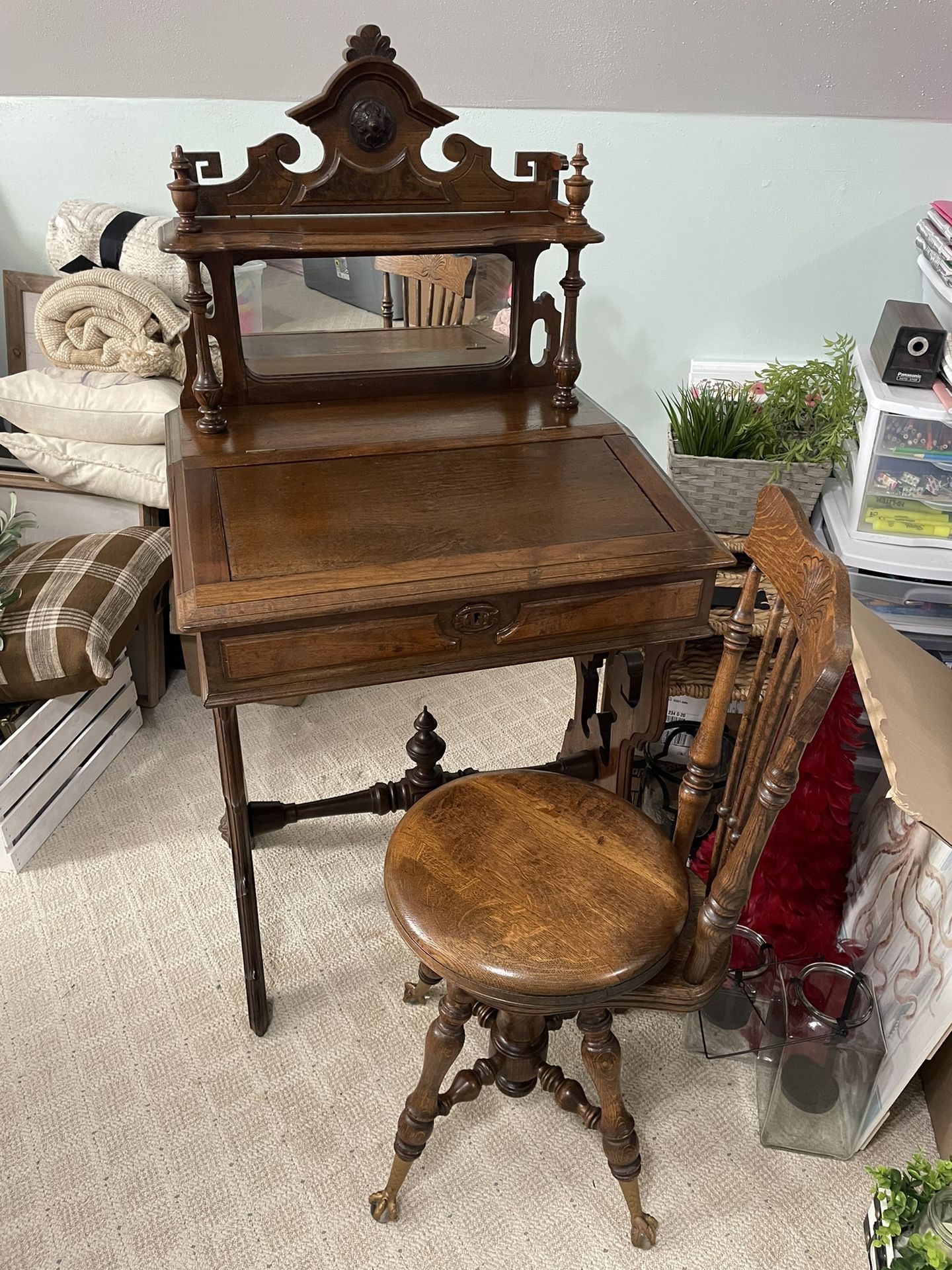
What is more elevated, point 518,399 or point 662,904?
point 518,399

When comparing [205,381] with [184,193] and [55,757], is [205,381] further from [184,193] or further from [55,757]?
[55,757]

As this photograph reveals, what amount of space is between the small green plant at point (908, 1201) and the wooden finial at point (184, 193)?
152 centimetres

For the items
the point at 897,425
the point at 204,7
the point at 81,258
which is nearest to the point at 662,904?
the point at 897,425

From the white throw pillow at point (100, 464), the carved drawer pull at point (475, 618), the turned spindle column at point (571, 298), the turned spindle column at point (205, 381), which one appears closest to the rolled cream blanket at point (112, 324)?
the white throw pillow at point (100, 464)

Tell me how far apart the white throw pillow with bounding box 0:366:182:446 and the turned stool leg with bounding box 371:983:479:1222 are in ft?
4.64

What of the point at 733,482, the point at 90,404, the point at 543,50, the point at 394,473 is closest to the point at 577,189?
the point at 394,473

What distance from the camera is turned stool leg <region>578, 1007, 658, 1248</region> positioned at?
1235mm

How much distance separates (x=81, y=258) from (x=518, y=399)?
1316 mm

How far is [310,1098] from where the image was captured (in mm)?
1548

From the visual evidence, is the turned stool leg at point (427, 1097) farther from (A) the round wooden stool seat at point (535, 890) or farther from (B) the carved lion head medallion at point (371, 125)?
(B) the carved lion head medallion at point (371, 125)

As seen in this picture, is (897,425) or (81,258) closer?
(897,425)

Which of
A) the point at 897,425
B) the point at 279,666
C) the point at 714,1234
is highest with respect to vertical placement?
the point at 897,425

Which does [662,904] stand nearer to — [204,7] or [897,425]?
[897,425]

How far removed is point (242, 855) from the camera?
1.50 meters
